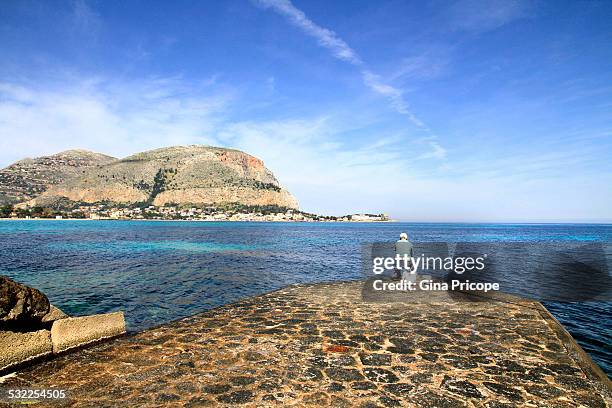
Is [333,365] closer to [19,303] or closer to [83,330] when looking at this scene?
[83,330]

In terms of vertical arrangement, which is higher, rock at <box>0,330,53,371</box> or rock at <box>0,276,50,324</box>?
rock at <box>0,276,50,324</box>

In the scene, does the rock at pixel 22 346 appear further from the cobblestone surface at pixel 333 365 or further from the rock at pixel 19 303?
the cobblestone surface at pixel 333 365

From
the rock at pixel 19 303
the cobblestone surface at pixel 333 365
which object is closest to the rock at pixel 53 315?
the rock at pixel 19 303

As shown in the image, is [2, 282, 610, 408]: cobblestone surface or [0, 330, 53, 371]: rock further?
[0, 330, 53, 371]: rock

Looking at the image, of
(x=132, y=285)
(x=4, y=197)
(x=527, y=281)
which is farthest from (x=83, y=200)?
(x=527, y=281)

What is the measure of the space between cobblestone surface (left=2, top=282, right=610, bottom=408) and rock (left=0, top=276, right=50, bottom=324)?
102 cm

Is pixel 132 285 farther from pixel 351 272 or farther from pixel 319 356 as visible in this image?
pixel 319 356

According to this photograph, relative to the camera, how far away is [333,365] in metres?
6.48

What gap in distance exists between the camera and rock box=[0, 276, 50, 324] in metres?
6.45

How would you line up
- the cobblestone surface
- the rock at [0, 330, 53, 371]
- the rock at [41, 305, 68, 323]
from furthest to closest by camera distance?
the rock at [41, 305, 68, 323] → the rock at [0, 330, 53, 371] → the cobblestone surface

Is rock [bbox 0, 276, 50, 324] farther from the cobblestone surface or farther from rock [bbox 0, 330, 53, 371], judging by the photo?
the cobblestone surface

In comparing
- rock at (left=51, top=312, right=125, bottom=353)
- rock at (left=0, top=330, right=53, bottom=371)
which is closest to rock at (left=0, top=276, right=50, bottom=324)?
rock at (left=0, top=330, right=53, bottom=371)

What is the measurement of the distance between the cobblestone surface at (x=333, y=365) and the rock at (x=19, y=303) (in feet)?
3.35

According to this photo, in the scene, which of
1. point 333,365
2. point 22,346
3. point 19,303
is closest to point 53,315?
point 22,346
